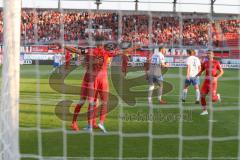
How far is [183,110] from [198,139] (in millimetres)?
3827

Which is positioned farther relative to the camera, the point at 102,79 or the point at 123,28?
the point at 123,28

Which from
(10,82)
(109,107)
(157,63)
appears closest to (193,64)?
(157,63)

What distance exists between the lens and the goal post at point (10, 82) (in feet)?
12.5

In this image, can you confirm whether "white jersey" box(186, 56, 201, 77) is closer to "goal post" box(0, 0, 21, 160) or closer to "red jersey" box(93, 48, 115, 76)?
"red jersey" box(93, 48, 115, 76)

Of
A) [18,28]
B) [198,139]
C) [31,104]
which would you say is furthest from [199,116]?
[18,28]

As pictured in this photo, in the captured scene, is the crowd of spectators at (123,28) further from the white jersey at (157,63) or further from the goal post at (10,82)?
the goal post at (10,82)

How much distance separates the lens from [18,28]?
3.85m

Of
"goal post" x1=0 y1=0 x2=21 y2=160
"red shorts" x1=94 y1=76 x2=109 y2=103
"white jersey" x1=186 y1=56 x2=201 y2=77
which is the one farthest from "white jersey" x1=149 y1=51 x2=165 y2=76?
"goal post" x1=0 y1=0 x2=21 y2=160

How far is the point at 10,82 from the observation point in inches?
152

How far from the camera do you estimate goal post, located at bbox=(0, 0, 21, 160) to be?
12.5 ft

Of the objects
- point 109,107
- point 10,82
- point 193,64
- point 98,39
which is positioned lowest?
point 109,107

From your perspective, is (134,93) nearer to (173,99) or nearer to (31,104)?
(173,99)

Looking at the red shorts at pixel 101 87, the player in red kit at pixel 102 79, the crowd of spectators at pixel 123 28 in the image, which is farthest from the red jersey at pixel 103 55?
the crowd of spectators at pixel 123 28

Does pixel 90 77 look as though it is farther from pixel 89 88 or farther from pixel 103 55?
pixel 103 55
